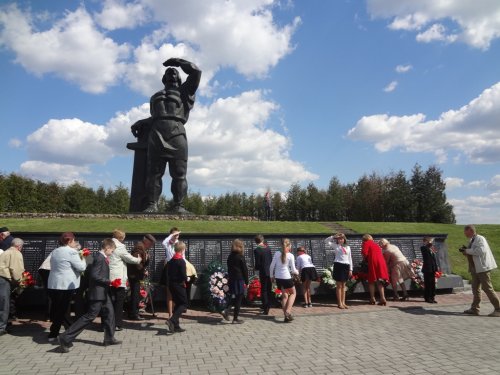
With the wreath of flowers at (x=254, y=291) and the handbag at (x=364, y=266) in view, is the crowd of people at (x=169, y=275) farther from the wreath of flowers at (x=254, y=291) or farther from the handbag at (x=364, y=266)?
the wreath of flowers at (x=254, y=291)

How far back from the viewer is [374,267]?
9.64 meters

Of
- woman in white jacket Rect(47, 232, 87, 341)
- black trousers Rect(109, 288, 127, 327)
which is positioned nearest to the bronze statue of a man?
black trousers Rect(109, 288, 127, 327)

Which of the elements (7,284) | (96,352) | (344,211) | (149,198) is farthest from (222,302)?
(344,211)

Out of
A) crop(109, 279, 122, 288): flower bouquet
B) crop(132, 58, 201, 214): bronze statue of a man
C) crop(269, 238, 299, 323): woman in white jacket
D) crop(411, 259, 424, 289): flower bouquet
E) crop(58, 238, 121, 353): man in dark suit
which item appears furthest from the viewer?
crop(132, 58, 201, 214): bronze statue of a man

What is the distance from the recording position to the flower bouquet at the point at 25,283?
24.1ft

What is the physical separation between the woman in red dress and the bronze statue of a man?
544 inches

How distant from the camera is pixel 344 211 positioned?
164ft

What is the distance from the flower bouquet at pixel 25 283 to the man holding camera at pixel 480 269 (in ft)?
30.0

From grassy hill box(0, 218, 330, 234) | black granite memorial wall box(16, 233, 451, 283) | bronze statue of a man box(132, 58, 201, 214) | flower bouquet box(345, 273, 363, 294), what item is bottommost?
flower bouquet box(345, 273, 363, 294)

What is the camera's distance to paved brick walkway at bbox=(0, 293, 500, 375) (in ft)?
16.6

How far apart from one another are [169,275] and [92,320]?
4.93 feet

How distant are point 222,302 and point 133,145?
16.4 m

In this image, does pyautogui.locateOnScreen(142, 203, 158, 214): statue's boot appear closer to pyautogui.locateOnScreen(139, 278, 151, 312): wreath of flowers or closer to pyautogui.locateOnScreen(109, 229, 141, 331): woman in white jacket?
pyautogui.locateOnScreen(139, 278, 151, 312): wreath of flowers

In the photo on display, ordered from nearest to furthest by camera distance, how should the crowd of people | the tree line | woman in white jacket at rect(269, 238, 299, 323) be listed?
1. the crowd of people
2. woman in white jacket at rect(269, 238, 299, 323)
3. the tree line
